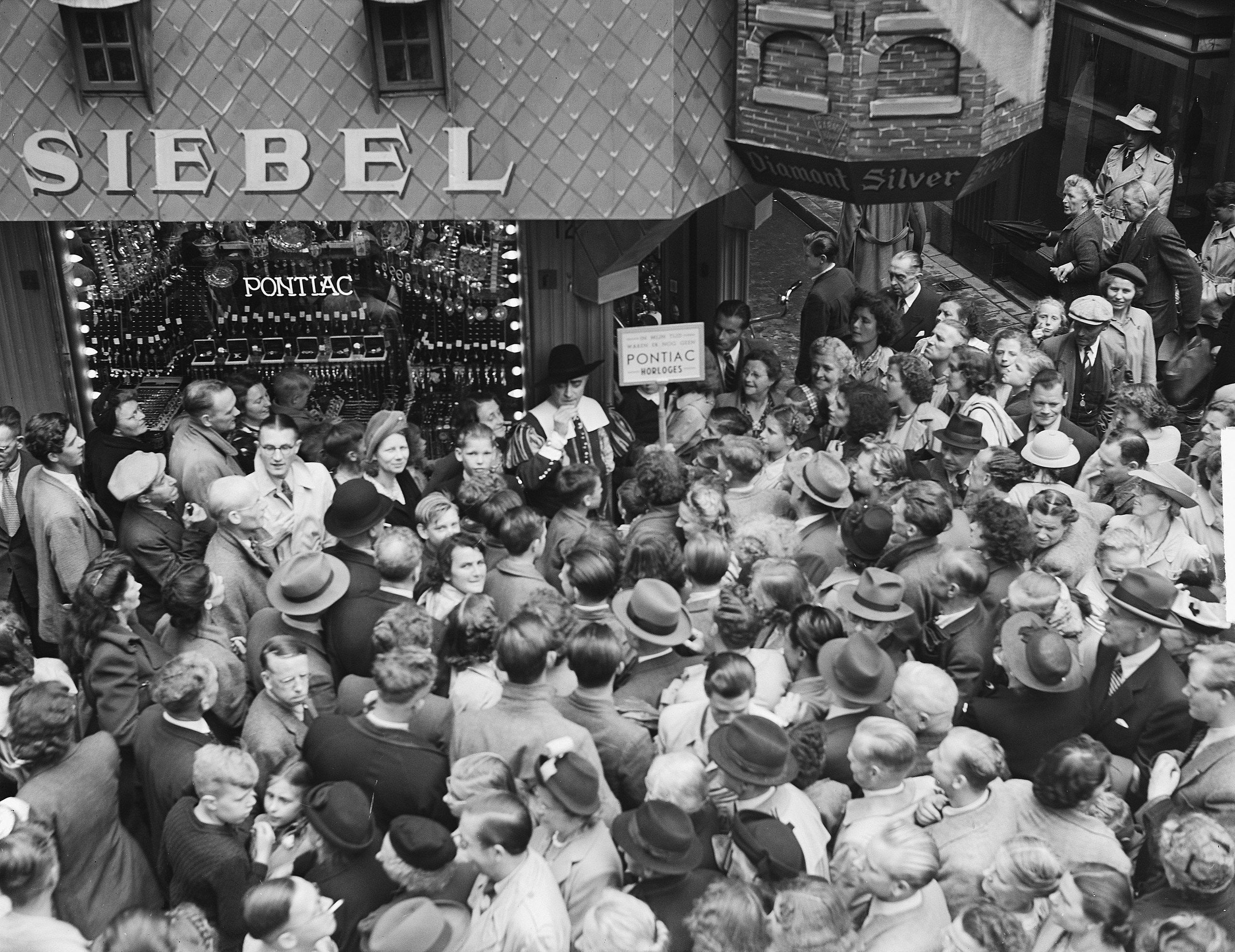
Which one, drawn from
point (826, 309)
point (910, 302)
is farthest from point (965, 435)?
point (910, 302)

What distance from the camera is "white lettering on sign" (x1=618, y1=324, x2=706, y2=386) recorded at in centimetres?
826

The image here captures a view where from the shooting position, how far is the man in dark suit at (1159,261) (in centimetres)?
1012

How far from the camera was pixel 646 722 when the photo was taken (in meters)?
5.41

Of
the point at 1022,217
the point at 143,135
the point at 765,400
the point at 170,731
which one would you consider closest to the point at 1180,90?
the point at 1022,217

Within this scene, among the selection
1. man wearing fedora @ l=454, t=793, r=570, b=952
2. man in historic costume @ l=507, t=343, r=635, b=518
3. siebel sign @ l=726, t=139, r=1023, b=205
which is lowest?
man in historic costume @ l=507, t=343, r=635, b=518

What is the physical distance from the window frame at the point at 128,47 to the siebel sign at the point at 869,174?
3283 millimetres

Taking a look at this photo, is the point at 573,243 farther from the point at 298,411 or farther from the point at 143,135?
the point at 143,135

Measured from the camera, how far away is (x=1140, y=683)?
17.5 ft

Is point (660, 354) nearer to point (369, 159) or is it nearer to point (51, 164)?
point (369, 159)

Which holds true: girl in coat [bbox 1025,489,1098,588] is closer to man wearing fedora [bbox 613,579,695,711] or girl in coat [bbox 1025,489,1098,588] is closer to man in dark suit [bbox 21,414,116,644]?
man wearing fedora [bbox 613,579,695,711]

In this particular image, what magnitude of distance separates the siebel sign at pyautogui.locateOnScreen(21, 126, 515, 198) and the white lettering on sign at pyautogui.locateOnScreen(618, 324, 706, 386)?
122cm

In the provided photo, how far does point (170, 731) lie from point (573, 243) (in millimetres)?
4616

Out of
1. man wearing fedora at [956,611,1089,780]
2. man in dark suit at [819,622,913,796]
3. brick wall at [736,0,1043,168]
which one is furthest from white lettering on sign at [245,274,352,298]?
man wearing fedora at [956,611,1089,780]

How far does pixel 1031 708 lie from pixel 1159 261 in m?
6.18
